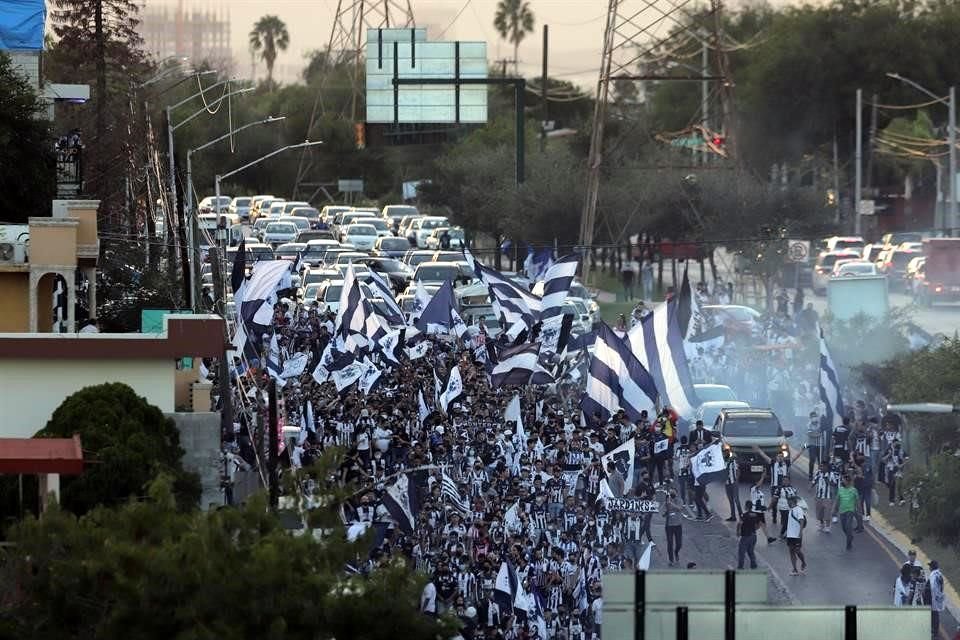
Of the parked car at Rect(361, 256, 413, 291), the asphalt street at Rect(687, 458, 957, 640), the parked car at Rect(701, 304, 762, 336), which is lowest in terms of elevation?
the asphalt street at Rect(687, 458, 957, 640)

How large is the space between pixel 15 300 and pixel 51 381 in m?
5.65

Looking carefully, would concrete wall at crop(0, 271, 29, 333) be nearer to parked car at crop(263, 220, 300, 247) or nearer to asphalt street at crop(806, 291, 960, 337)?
asphalt street at crop(806, 291, 960, 337)

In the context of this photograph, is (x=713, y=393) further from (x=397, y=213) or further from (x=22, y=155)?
(x=397, y=213)

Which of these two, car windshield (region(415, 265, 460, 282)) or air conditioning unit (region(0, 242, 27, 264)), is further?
car windshield (region(415, 265, 460, 282))

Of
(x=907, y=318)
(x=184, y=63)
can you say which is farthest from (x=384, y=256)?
(x=907, y=318)

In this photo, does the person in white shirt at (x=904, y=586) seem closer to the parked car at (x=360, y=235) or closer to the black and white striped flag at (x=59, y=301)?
the black and white striped flag at (x=59, y=301)

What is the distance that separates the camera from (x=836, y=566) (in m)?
29.2

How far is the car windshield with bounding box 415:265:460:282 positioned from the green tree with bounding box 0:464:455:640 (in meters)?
38.3

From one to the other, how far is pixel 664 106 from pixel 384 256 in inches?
2138

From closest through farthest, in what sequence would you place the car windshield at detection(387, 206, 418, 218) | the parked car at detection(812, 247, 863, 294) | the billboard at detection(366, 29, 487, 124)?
the parked car at detection(812, 247, 863, 294) < the billboard at detection(366, 29, 487, 124) < the car windshield at detection(387, 206, 418, 218)

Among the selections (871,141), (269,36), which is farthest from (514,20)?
(871,141)

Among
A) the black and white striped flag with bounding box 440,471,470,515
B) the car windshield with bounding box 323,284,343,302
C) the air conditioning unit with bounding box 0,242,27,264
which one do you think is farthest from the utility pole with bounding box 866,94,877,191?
the black and white striped flag with bounding box 440,471,470,515

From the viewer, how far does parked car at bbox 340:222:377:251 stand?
69750mm

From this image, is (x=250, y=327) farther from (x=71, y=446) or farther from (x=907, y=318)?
(x=71, y=446)
